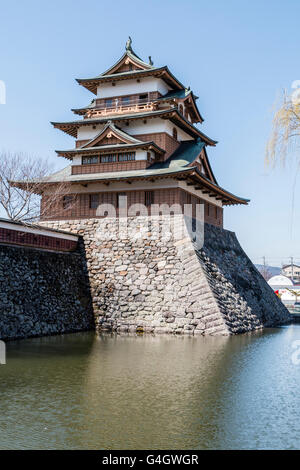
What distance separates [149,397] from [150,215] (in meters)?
14.2

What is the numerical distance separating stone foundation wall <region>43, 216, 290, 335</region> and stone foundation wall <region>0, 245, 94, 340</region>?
886 millimetres

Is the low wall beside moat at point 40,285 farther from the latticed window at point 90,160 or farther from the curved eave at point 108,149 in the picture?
the curved eave at point 108,149

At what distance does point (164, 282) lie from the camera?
20.4 m

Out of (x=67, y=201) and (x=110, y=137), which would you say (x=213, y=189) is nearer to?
(x=110, y=137)

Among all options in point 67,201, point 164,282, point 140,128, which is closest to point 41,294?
point 164,282

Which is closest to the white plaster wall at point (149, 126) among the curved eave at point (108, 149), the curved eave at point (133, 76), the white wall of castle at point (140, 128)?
the white wall of castle at point (140, 128)

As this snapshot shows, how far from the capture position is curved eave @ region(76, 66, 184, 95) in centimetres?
2548

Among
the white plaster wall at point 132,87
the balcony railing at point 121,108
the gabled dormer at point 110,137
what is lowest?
the gabled dormer at point 110,137

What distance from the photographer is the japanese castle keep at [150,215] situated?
787 inches

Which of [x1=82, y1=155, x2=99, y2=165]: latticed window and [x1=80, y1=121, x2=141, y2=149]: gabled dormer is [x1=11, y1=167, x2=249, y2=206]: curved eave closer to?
[x1=82, y1=155, x2=99, y2=165]: latticed window

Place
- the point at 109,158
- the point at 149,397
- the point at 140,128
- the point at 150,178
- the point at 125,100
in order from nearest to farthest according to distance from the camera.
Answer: the point at 149,397, the point at 150,178, the point at 109,158, the point at 140,128, the point at 125,100

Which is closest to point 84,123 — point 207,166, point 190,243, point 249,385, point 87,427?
point 207,166

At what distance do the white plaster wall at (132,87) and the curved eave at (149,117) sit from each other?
Answer: 2.37 meters
